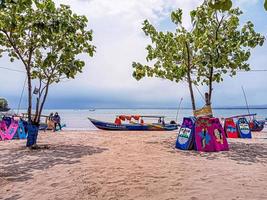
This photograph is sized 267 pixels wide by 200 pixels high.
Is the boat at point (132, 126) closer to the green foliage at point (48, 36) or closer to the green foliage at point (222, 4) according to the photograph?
the green foliage at point (48, 36)

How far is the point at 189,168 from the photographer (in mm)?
7980

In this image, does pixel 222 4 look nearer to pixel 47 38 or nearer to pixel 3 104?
pixel 47 38

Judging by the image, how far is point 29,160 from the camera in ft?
31.4

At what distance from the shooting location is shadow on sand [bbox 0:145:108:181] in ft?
25.3

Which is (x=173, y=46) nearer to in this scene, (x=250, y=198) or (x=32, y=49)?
(x=32, y=49)

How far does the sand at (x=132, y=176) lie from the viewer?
5723 millimetres

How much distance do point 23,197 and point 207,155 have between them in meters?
6.78

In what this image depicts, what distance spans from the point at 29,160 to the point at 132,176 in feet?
13.9

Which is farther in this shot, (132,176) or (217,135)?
(217,135)

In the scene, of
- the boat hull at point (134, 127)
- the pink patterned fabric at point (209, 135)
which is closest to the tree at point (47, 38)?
the pink patterned fabric at point (209, 135)

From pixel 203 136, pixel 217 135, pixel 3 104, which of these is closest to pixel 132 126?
pixel 203 136

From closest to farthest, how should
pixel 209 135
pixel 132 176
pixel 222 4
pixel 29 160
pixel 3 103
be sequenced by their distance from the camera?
pixel 222 4
pixel 132 176
pixel 29 160
pixel 209 135
pixel 3 103


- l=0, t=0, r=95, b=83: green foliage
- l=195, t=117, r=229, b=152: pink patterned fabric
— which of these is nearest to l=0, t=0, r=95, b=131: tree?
l=0, t=0, r=95, b=83: green foliage

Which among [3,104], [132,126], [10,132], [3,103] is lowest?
[10,132]
